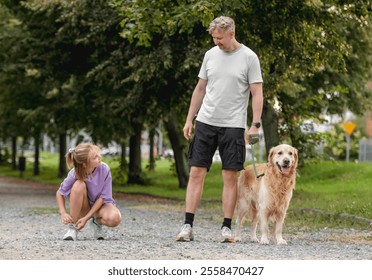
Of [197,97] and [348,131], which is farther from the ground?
[197,97]

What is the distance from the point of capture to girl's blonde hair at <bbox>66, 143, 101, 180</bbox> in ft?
37.4

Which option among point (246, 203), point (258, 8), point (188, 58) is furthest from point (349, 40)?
point (246, 203)

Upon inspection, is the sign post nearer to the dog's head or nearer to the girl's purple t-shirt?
the dog's head

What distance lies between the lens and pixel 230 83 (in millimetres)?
11312

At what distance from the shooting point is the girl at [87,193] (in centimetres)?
1148

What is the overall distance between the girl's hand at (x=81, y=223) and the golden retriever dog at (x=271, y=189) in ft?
5.94

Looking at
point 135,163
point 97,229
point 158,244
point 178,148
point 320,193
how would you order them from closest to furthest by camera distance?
point 158,244 < point 97,229 < point 320,193 < point 178,148 < point 135,163

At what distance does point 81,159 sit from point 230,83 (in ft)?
5.95

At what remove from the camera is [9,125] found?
47.3 metres

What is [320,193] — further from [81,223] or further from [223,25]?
→ [223,25]

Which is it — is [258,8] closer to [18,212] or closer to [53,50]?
[18,212]

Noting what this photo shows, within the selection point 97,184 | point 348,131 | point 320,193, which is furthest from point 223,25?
point 348,131

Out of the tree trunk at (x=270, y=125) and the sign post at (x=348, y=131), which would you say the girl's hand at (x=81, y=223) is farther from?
the sign post at (x=348, y=131)

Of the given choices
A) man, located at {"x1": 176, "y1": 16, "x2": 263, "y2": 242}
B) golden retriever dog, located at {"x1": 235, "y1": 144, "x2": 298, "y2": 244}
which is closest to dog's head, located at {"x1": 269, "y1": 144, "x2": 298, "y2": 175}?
golden retriever dog, located at {"x1": 235, "y1": 144, "x2": 298, "y2": 244}
